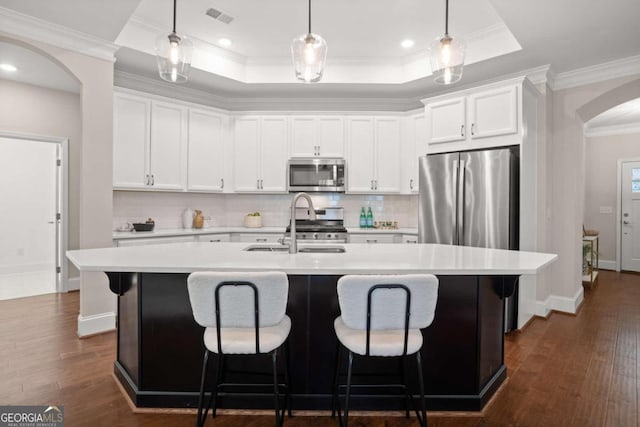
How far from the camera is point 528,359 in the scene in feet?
9.39

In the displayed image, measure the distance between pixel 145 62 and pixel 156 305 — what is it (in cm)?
286

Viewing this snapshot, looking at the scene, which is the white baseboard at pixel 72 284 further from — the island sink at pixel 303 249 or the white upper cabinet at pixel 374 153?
the white upper cabinet at pixel 374 153

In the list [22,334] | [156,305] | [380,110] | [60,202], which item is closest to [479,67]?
[380,110]

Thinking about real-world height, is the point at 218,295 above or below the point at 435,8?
below

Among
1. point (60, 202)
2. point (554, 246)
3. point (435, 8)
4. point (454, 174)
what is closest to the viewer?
point (435, 8)

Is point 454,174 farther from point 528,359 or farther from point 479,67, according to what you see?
point 528,359

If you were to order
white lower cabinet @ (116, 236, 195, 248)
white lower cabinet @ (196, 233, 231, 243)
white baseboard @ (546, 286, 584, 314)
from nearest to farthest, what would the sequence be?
white lower cabinet @ (116, 236, 195, 248)
white baseboard @ (546, 286, 584, 314)
white lower cabinet @ (196, 233, 231, 243)

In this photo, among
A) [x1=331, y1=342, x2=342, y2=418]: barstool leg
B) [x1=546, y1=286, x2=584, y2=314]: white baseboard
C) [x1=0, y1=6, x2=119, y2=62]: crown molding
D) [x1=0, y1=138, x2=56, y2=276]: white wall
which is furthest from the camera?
[x1=0, y1=138, x2=56, y2=276]: white wall

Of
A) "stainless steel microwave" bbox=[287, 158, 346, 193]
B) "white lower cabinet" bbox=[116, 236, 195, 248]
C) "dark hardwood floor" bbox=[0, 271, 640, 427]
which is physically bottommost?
"dark hardwood floor" bbox=[0, 271, 640, 427]

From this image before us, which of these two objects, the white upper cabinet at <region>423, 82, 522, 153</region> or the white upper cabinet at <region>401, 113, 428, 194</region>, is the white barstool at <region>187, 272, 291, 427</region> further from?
the white upper cabinet at <region>401, 113, 428, 194</region>

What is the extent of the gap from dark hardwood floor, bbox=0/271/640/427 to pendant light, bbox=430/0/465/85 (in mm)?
2113

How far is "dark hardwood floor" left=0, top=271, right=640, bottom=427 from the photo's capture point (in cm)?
202

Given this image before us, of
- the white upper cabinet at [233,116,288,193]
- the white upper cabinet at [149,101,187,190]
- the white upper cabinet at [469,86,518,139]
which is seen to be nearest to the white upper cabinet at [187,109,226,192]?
the white upper cabinet at [149,101,187,190]

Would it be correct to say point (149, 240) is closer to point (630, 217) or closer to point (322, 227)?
point (322, 227)
